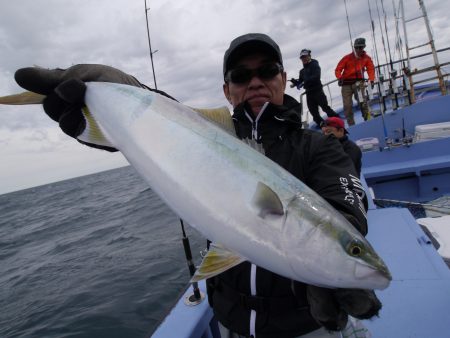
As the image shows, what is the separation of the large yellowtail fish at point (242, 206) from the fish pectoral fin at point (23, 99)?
99cm

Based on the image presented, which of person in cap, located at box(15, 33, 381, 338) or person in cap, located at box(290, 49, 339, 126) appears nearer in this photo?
person in cap, located at box(15, 33, 381, 338)

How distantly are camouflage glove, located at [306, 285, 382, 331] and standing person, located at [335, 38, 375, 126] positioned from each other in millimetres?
10393

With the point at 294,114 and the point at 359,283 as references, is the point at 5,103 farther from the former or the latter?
the point at 359,283

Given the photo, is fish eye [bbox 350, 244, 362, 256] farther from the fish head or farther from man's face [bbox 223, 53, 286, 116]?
man's face [bbox 223, 53, 286, 116]

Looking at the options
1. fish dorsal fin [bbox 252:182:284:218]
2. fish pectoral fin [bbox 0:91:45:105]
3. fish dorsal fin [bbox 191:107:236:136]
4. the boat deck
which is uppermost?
fish pectoral fin [bbox 0:91:45:105]

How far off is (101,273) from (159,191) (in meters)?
10.9

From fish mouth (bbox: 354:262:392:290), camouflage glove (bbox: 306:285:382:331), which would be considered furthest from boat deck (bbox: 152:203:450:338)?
fish mouth (bbox: 354:262:392:290)

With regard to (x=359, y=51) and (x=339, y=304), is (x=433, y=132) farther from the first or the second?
(x=339, y=304)

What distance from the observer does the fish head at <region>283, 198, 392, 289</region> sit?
1.40 meters

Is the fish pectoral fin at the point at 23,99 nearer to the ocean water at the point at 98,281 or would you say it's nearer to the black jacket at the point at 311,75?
the ocean water at the point at 98,281

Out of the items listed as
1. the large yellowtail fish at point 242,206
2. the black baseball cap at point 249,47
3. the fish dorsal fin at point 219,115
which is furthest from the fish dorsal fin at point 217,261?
the black baseball cap at point 249,47

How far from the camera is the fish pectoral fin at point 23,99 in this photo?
2068 mm

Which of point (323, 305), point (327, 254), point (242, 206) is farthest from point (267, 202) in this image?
point (323, 305)

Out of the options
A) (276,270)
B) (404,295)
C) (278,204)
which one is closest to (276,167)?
(278,204)
